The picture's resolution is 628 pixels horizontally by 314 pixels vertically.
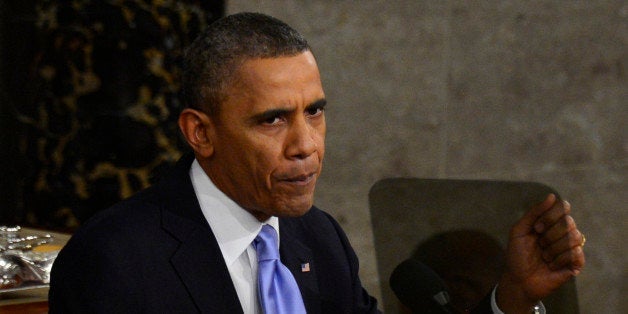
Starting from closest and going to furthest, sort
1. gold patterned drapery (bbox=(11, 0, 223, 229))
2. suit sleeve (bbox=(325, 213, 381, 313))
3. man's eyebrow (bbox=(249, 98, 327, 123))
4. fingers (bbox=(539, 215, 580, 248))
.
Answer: man's eyebrow (bbox=(249, 98, 327, 123)), fingers (bbox=(539, 215, 580, 248)), suit sleeve (bbox=(325, 213, 381, 313)), gold patterned drapery (bbox=(11, 0, 223, 229))

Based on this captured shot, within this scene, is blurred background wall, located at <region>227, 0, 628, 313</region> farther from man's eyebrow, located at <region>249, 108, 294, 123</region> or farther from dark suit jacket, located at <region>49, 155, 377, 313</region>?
man's eyebrow, located at <region>249, 108, 294, 123</region>

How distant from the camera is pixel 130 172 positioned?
305cm

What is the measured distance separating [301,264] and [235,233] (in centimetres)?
18

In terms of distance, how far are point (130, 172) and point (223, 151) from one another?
1.32 meters

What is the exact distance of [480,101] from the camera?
3895mm

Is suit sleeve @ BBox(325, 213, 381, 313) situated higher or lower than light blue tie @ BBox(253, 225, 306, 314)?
lower

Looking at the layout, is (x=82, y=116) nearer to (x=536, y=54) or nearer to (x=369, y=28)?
(x=369, y=28)

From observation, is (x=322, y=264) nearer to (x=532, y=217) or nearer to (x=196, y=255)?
(x=196, y=255)

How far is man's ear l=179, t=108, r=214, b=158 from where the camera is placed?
1.79 metres

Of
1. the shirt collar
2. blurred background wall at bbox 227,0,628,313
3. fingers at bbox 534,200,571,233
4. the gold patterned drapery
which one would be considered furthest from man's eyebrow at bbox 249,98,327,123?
blurred background wall at bbox 227,0,628,313

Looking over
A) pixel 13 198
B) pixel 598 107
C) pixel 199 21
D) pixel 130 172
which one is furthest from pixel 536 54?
pixel 13 198

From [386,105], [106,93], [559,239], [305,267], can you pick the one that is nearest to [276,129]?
[305,267]

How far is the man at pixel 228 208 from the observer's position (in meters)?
1.72

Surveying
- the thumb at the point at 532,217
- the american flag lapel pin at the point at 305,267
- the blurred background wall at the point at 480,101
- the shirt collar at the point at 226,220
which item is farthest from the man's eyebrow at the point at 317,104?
the blurred background wall at the point at 480,101
